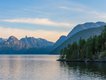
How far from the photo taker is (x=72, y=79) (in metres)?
110

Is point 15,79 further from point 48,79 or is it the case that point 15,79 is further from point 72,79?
point 72,79

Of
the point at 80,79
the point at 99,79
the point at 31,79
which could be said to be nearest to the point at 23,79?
the point at 31,79

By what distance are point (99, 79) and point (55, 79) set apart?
16.3 metres

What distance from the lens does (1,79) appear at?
109 metres

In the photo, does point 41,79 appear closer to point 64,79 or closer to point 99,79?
point 64,79

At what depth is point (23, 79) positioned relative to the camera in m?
109

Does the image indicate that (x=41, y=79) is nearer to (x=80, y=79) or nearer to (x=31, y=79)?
(x=31, y=79)

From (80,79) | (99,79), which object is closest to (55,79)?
(80,79)

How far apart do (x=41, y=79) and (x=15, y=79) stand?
9.75 metres

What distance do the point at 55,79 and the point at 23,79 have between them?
11943mm

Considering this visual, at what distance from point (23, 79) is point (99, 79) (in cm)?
2739

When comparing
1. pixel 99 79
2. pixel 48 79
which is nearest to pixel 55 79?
pixel 48 79

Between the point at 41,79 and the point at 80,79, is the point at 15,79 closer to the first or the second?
the point at 41,79

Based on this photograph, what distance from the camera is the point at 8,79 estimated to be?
358ft
